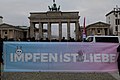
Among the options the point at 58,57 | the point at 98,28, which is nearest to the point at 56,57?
the point at 58,57

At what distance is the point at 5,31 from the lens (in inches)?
5049

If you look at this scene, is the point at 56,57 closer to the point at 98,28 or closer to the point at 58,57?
the point at 58,57

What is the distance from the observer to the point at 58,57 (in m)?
11.7

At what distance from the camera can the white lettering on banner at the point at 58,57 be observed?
38.2ft

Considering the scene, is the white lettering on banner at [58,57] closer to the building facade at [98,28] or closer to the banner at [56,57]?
the banner at [56,57]

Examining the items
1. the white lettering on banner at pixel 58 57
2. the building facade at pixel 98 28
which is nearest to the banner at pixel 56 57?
the white lettering on banner at pixel 58 57

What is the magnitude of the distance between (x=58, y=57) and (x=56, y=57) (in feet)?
0.28

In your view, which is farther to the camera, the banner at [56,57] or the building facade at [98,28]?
the building facade at [98,28]

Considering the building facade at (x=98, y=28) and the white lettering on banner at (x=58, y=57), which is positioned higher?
the building facade at (x=98, y=28)

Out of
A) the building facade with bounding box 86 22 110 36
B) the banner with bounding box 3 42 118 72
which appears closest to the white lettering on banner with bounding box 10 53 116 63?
the banner with bounding box 3 42 118 72

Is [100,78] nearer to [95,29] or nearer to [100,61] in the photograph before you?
[100,61]

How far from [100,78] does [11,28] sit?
11692cm

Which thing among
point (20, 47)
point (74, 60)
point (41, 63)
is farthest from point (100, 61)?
point (20, 47)

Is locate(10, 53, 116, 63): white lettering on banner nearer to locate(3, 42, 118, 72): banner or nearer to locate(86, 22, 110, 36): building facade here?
locate(3, 42, 118, 72): banner
